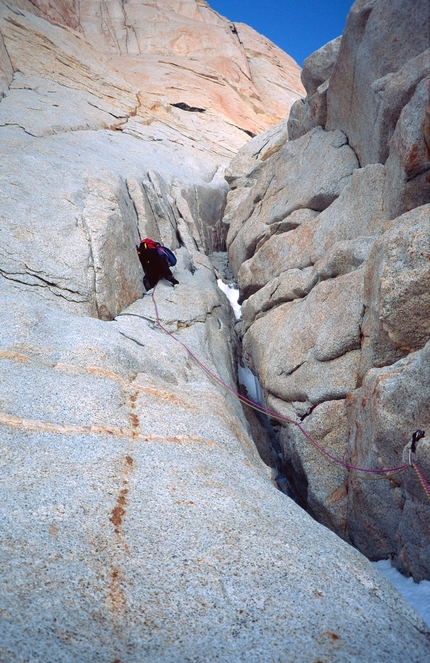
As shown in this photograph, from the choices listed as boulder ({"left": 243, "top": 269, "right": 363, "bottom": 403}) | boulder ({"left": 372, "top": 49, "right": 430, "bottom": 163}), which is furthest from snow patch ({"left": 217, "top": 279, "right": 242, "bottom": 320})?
boulder ({"left": 372, "top": 49, "right": 430, "bottom": 163})

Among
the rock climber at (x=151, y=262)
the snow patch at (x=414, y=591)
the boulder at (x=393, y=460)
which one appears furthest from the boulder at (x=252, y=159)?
the snow patch at (x=414, y=591)

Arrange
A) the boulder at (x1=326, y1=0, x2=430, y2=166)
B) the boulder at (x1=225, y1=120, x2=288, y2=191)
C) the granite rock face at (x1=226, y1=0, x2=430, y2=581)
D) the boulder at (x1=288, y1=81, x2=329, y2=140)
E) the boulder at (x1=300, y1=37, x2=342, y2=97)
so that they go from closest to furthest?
the granite rock face at (x1=226, y1=0, x2=430, y2=581) < the boulder at (x1=326, y1=0, x2=430, y2=166) < the boulder at (x1=288, y1=81, x2=329, y2=140) < the boulder at (x1=300, y1=37, x2=342, y2=97) < the boulder at (x1=225, y1=120, x2=288, y2=191)

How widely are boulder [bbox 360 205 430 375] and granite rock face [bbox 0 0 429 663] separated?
8.00ft

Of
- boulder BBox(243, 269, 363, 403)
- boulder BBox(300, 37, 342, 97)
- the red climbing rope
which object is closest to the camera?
the red climbing rope

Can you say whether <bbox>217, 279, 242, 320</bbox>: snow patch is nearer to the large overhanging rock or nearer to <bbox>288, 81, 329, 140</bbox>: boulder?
<bbox>288, 81, 329, 140</bbox>: boulder

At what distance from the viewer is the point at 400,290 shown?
8.00m

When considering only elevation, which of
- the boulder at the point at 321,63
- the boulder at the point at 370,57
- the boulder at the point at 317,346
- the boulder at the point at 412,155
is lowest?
the boulder at the point at 317,346

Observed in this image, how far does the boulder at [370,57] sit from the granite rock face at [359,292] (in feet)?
0.13

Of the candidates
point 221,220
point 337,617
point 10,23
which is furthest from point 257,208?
point 10,23

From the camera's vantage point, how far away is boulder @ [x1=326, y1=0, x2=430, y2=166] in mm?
10234

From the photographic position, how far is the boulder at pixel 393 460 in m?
6.78

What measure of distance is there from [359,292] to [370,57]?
23.2 feet

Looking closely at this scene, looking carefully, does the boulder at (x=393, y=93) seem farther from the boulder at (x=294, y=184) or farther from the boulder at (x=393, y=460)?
the boulder at (x=393, y=460)

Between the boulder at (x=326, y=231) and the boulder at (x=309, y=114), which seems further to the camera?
the boulder at (x=309, y=114)
